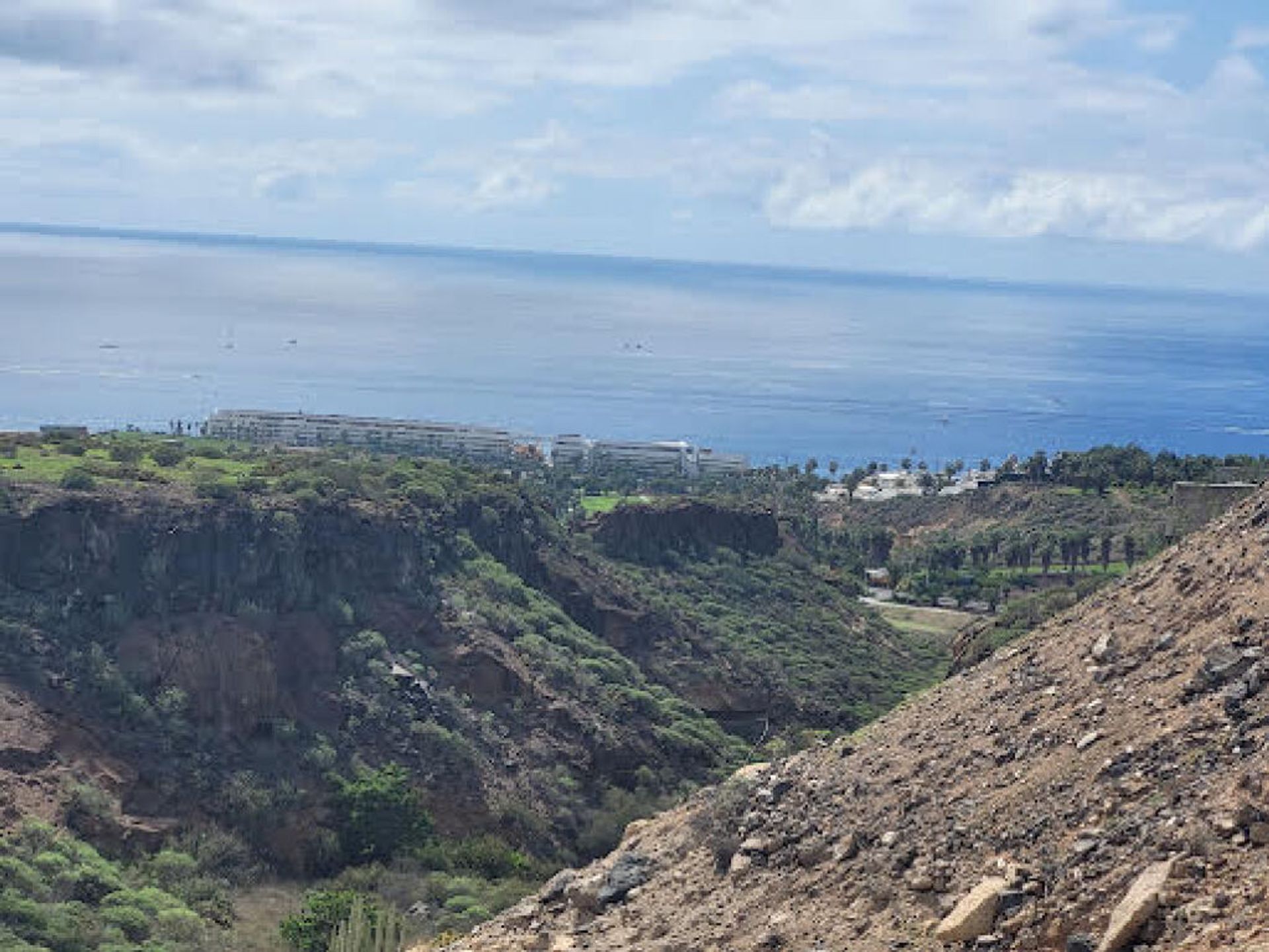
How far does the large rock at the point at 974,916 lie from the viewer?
9.09m

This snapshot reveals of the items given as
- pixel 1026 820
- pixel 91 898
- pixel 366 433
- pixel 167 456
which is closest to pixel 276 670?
pixel 91 898

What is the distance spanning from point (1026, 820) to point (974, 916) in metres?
1.15

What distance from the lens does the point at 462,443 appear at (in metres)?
89.3

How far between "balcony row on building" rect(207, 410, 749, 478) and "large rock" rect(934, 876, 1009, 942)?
7402 centimetres

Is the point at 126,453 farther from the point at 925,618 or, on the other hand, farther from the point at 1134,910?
the point at 1134,910

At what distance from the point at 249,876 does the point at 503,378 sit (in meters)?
125

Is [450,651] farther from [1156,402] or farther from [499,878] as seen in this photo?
[1156,402]

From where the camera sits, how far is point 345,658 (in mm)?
30812

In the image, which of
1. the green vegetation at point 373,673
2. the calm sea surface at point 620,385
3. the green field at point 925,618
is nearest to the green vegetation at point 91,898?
the green vegetation at point 373,673

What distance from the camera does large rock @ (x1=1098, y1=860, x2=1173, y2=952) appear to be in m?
8.29

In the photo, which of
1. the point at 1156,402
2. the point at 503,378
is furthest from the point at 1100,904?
the point at 1156,402

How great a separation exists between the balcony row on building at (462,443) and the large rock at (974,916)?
7402 cm

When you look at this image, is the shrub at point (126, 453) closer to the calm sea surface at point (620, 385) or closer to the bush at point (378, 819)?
the bush at point (378, 819)

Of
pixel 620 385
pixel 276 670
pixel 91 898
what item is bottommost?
pixel 91 898
